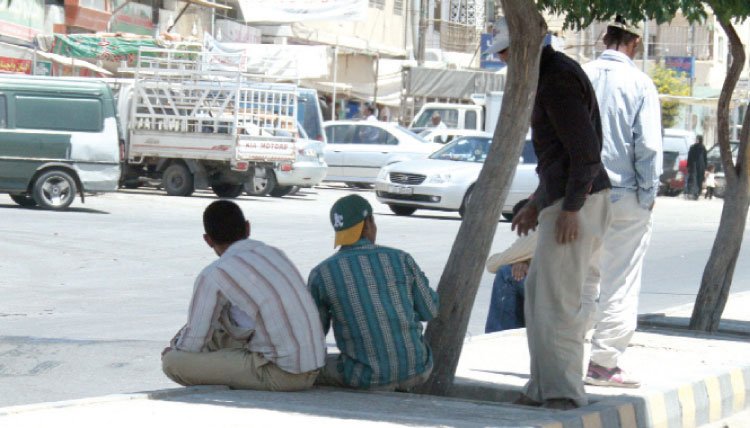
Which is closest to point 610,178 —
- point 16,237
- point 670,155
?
point 16,237

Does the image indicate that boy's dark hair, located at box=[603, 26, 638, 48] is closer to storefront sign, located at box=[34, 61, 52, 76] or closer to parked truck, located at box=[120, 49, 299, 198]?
parked truck, located at box=[120, 49, 299, 198]

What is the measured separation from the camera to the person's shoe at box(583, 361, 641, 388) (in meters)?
7.08

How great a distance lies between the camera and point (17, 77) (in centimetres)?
2156

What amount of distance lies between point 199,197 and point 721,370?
19.1 m

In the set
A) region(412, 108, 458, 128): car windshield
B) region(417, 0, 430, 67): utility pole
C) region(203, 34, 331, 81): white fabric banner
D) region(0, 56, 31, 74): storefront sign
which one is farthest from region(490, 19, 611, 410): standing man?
region(417, 0, 430, 67): utility pole

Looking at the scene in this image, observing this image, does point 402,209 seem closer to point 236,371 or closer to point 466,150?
point 466,150

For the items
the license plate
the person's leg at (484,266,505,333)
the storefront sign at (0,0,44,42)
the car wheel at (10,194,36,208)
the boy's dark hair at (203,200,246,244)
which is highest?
the storefront sign at (0,0,44,42)

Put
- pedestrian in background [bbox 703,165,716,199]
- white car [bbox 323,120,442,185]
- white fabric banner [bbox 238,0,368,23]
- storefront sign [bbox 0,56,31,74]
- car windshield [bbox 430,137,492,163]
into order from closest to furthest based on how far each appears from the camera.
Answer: car windshield [bbox 430,137,492,163], storefront sign [bbox 0,56,31,74], white car [bbox 323,120,442,185], white fabric banner [bbox 238,0,368,23], pedestrian in background [bbox 703,165,716,199]

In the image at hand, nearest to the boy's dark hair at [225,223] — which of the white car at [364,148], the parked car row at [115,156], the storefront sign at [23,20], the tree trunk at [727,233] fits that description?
the tree trunk at [727,233]

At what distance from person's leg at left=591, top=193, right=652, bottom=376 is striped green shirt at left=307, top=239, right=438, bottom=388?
1.07m

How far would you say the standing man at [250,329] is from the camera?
6.33m

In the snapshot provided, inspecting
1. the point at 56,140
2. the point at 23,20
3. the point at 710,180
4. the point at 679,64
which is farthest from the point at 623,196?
the point at 679,64

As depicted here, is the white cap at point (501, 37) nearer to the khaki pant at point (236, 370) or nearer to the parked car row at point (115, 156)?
the khaki pant at point (236, 370)

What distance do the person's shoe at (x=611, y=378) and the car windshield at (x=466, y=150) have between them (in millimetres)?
17451
